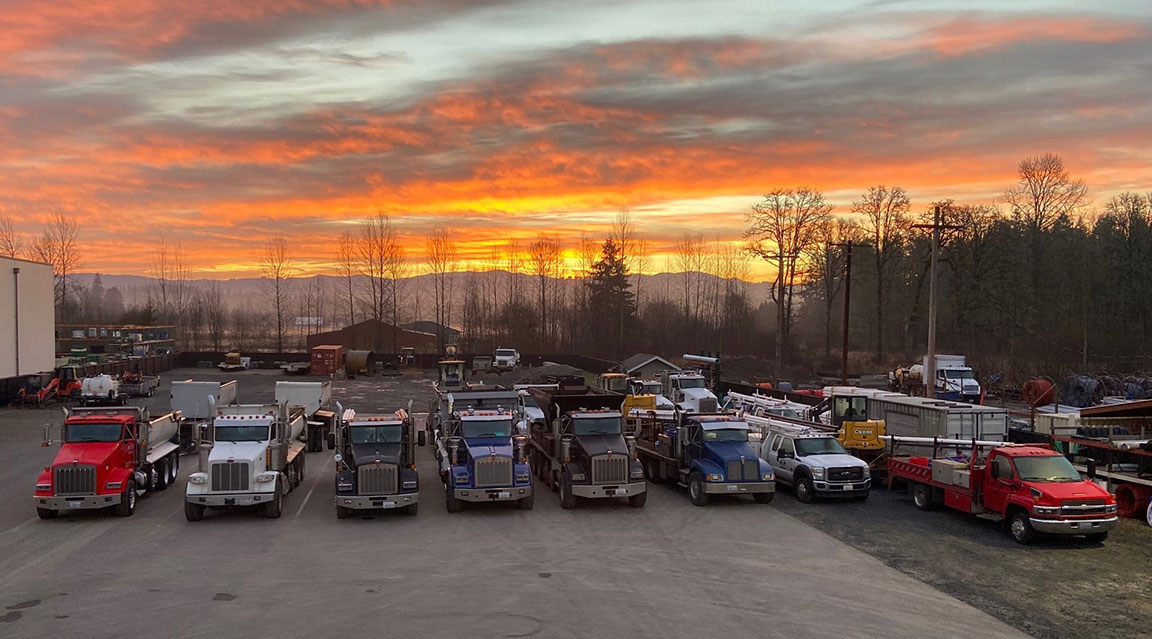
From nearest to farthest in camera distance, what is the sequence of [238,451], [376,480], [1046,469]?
[1046,469], [376,480], [238,451]

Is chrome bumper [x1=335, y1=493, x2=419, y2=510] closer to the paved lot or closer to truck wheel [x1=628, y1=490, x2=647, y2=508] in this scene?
the paved lot

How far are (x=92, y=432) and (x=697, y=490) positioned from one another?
16925 millimetres

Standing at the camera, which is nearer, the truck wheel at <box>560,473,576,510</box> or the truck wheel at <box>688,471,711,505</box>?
the truck wheel at <box>560,473,576,510</box>

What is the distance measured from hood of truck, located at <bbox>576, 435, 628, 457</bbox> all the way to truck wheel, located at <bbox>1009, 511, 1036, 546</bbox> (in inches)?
390

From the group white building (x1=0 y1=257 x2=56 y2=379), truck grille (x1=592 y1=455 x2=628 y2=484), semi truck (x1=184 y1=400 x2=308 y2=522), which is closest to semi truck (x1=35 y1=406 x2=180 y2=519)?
semi truck (x1=184 y1=400 x2=308 y2=522)

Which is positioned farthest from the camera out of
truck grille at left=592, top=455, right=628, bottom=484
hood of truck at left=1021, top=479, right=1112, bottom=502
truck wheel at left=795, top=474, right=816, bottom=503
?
truck wheel at left=795, top=474, right=816, bottom=503

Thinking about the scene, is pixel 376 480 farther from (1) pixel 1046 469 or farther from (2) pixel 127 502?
(1) pixel 1046 469

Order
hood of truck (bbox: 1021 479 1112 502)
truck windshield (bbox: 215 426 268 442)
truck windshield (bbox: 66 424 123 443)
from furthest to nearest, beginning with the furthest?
truck windshield (bbox: 215 426 268 442) → truck windshield (bbox: 66 424 123 443) → hood of truck (bbox: 1021 479 1112 502)

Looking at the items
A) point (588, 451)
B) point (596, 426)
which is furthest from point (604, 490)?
point (596, 426)

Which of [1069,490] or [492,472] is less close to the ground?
[1069,490]

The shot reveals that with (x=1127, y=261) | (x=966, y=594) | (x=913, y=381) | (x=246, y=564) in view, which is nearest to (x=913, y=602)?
(x=966, y=594)

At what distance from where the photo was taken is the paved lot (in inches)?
543

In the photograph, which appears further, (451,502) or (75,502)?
(451,502)

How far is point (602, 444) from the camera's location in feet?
78.2
